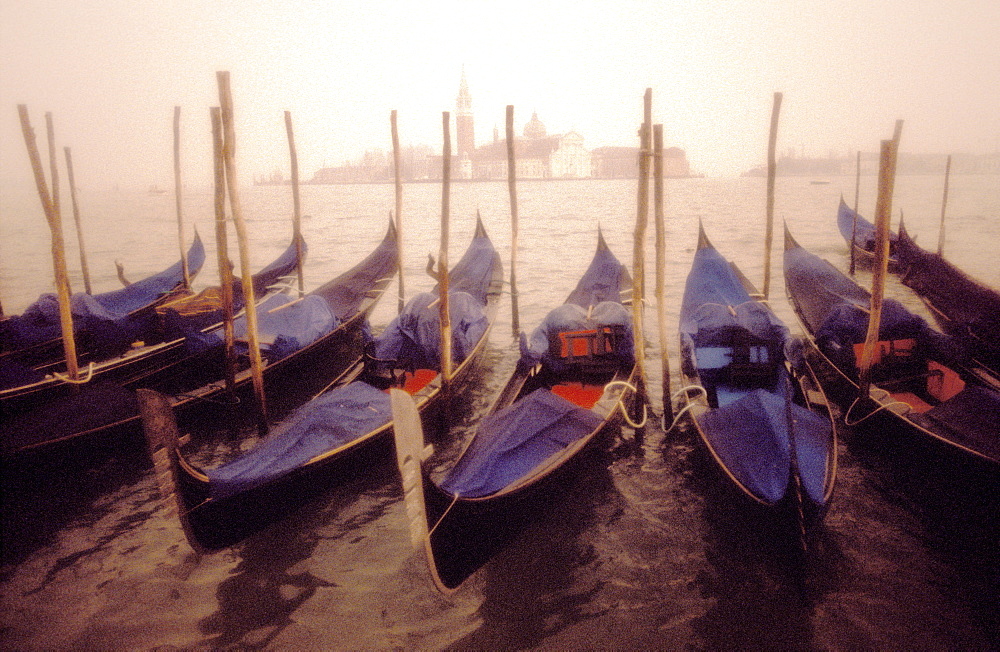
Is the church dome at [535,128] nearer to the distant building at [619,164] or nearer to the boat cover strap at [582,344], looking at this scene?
the distant building at [619,164]

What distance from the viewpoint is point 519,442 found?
11.0 feet

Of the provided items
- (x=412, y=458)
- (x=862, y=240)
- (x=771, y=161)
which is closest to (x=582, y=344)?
(x=412, y=458)

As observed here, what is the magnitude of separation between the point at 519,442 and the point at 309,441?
4.50 ft

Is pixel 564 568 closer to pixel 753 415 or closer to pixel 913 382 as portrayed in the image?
pixel 753 415

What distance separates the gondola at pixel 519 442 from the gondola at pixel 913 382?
184 centimetres

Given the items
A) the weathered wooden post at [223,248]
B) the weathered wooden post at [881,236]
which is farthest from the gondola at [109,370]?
the weathered wooden post at [881,236]

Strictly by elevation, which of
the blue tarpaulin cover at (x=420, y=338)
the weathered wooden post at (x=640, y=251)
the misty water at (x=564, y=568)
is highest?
the weathered wooden post at (x=640, y=251)

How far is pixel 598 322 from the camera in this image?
5.22m

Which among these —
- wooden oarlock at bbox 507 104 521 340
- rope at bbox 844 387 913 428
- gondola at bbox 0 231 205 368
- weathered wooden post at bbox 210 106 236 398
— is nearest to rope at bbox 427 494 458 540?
weathered wooden post at bbox 210 106 236 398

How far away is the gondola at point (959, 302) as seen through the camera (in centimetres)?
514

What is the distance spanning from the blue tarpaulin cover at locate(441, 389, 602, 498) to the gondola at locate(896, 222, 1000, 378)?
3.80 m

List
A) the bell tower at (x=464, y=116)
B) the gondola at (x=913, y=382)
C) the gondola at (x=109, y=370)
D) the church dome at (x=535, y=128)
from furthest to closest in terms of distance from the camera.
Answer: the church dome at (x=535, y=128), the bell tower at (x=464, y=116), the gondola at (x=109, y=370), the gondola at (x=913, y=382)

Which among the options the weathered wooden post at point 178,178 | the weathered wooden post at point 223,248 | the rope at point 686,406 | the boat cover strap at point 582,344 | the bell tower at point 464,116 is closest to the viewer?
the rope at point 686,406

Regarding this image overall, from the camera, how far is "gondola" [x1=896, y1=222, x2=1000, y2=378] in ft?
16.9
